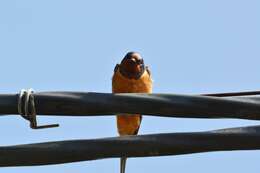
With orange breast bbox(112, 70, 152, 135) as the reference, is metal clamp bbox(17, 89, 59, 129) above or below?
above

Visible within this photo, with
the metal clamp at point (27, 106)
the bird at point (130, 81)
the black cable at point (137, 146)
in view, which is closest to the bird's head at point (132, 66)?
the bird at point (130, 81)

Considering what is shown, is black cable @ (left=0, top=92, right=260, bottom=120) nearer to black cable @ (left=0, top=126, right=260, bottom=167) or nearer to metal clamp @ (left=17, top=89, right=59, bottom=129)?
metal clamp @ (left=17, top=89, right=59, bottom=129)

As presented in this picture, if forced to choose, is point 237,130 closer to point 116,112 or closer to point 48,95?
point 116,112

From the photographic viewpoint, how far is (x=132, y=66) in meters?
7.30

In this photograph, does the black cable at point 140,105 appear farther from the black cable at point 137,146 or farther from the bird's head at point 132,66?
the bird's head at point 132,66

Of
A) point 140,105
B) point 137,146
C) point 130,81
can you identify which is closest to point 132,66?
point 130,81

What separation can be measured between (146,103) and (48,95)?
0.42 m

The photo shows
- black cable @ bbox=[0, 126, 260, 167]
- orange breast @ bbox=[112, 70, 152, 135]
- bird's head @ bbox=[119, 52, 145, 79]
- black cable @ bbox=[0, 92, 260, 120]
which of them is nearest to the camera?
black cable @ bbox=[0, 126, 260, 167]

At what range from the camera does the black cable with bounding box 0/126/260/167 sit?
123 inches

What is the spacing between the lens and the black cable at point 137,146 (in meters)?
3.12

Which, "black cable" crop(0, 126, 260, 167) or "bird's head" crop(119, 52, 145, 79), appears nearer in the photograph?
"black cable" crop(0, 126, 260, 167)

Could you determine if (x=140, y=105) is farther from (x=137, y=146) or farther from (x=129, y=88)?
(x=129, y=88)

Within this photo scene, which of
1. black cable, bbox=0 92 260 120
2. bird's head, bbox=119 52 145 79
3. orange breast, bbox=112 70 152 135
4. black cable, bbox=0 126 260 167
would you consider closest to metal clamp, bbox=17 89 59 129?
black cable, bbox=0 92 260 120

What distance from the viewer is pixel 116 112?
3252mm
